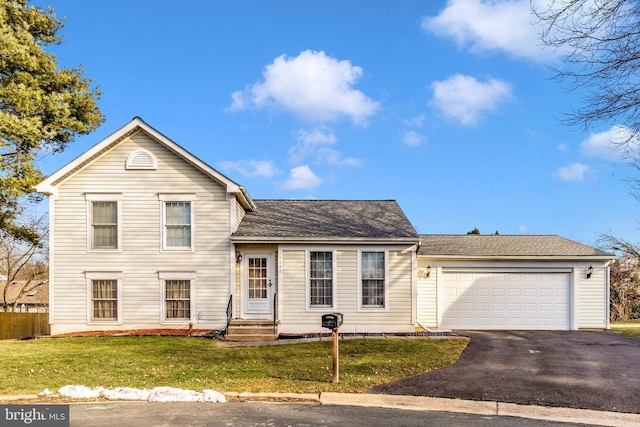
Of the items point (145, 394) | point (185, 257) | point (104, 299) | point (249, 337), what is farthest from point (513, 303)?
point (104, 299)

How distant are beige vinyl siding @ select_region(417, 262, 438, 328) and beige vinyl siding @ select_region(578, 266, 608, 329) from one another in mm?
5405

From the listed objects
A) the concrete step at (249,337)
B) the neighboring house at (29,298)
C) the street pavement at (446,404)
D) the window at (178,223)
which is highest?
the window at (178,223)

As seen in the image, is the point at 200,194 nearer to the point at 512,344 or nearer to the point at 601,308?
the point at 512,344

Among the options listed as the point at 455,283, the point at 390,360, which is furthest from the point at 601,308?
the point at 390,360

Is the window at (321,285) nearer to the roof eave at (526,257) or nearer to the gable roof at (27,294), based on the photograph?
the roof eave at (526,257)

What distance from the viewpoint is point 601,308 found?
18.2 meters

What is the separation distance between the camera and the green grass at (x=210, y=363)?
28.2 ft

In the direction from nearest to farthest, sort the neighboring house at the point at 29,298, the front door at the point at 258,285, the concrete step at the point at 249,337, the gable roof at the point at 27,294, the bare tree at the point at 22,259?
the concrete step at the point at 249,337 → the front door at the point at 258,285 → the bare tree at the point at 22,259 → the neighboring house at the point at 29,298 → the gable roof at the point at 27,294

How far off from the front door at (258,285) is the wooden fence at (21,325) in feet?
33.5

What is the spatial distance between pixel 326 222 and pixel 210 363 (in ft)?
26.7

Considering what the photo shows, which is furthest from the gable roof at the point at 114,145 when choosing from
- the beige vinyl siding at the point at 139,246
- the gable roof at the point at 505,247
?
the gable roof at the point at 505,247

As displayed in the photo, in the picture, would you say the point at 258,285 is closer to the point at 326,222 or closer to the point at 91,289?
the point at 326,222

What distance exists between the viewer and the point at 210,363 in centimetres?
1050

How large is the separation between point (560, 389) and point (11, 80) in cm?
2288
